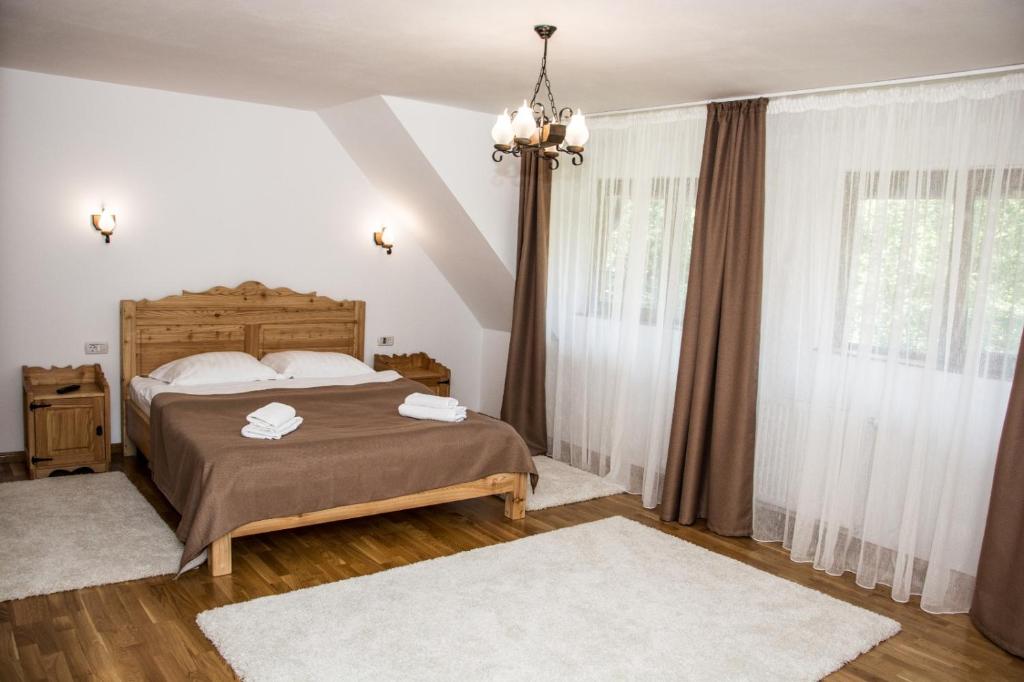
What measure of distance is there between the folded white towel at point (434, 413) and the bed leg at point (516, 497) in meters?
0.46

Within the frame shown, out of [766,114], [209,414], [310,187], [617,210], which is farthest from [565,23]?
[310,187]

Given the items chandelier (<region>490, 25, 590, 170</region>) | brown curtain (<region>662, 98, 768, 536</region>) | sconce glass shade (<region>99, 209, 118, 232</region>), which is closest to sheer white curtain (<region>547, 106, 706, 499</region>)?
brown curtain (<region>662, 98, 768, 536</region>)

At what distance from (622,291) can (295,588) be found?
2732 mm

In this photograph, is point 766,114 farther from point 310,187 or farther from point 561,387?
point 310,187

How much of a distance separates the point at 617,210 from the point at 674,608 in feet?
8.67

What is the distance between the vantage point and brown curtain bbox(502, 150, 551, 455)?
215 inches

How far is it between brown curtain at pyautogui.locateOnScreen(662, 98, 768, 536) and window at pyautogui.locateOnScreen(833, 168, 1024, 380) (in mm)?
489

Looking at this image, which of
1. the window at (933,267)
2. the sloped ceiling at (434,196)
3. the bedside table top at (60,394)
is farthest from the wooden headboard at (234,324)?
the window at (933,267)

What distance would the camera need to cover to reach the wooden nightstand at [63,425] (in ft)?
14.6

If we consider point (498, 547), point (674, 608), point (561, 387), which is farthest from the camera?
point (561, 387)

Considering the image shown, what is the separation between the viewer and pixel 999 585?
3.17 metres

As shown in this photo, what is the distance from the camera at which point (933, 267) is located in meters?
3.51

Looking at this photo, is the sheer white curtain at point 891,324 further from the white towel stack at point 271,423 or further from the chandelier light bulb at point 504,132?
the white towel stack at point 271,423

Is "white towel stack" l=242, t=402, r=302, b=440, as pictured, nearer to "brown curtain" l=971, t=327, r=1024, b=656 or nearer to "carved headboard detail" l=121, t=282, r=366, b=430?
"carved headboard detail" l=121, t=282, r=366, b=430
